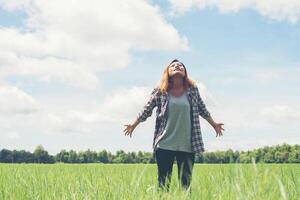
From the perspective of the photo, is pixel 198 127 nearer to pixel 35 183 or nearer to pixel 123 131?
pixel 123 131

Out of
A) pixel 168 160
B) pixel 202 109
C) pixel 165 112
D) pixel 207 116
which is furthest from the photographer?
pixel 207 116

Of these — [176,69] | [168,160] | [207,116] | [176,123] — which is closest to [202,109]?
[207,116]

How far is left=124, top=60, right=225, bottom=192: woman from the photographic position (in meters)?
6.17

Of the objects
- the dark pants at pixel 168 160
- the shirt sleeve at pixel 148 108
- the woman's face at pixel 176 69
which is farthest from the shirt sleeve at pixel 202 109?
the dark pants at pixel 168 160

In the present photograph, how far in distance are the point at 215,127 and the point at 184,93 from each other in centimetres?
80

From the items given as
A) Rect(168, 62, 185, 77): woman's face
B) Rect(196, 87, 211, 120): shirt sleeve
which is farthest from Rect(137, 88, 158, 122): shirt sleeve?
Rect(196, 87, 211, 120): shirt sleeve

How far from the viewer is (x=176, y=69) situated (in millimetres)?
6242

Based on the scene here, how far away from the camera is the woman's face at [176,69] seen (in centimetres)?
621

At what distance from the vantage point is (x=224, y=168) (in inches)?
159

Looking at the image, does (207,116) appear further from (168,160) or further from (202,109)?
(168,160)

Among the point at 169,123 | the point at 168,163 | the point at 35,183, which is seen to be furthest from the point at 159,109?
the point at 35,183

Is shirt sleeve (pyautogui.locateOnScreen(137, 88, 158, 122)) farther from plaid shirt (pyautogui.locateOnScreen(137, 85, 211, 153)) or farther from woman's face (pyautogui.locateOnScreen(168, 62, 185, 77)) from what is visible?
woman's face (pyautogui.locateOnScreen(168, 62, 185, 77))

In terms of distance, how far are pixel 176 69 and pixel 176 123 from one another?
0.71m

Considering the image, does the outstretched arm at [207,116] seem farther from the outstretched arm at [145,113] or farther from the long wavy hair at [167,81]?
the outstretched arm at [145,113]
